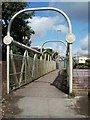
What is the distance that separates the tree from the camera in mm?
17831

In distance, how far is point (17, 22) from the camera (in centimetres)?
1905

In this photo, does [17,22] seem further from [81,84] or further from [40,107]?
[40,107]

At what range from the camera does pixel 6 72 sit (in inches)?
349

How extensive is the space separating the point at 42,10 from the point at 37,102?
175 inches

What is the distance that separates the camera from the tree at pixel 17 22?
17831 millimetres

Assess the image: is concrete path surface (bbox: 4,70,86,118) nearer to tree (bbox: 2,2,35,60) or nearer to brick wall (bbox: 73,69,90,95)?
brick wall (bbox: 73,69,90,95)

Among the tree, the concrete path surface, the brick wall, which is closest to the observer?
the concrete path surface

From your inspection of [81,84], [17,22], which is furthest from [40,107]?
[17,22]

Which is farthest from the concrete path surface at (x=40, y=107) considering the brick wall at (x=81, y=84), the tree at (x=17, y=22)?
the tree at (x=17, y=22)

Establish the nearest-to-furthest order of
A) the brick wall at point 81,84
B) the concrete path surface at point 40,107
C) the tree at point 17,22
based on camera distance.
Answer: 1. the concrete path surface at point 40,107
2. the brick wall at point 81,84
3. the tree at point 17,22

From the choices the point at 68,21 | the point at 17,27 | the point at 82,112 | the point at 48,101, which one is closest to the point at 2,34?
the point at 17,27

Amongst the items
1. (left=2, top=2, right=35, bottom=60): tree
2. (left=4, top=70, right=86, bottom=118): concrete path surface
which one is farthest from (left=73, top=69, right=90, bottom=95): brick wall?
(left=2, top=2, right=35, bottom=60): tree

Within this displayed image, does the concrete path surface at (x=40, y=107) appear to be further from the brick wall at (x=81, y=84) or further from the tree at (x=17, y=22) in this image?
the tree at (x=17, y=22)

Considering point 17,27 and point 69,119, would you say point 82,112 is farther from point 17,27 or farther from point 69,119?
point 17,27
